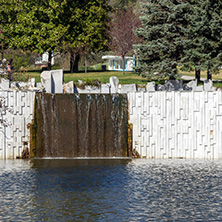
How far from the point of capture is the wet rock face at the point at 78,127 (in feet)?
86.8

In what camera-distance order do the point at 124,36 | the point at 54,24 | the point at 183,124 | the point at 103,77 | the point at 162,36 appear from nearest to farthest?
the point at 183,124
the point at 162,36
the point at 103,77
the point at 54,24
the point at 124,36

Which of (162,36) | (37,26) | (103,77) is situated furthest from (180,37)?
(37,26)

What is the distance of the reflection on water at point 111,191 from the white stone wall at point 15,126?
4.57ft

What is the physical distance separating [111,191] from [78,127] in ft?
30.2

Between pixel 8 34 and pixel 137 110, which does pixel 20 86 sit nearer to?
pixel 137 110

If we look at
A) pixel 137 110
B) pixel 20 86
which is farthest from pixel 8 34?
pixel 137 110

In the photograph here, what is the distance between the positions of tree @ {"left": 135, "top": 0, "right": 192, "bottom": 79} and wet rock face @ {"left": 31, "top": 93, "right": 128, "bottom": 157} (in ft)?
38.8

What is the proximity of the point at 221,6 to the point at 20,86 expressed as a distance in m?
17.0

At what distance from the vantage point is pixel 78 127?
26.5 m

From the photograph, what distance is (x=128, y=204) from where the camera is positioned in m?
15.9

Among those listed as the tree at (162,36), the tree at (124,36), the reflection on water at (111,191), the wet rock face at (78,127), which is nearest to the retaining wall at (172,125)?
the wet rock face at (78,127)

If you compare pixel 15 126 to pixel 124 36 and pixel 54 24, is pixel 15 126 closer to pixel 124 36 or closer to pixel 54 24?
pixel 54 24

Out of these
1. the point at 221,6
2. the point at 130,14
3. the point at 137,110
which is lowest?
the point at 137,110

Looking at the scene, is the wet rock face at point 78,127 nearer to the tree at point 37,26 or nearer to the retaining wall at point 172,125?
the retaining wall at point 172,125
